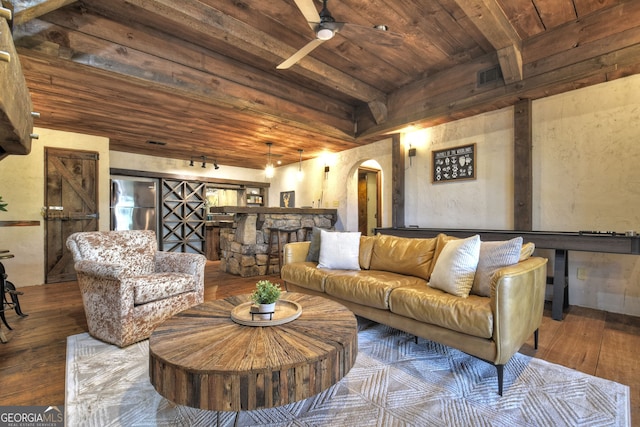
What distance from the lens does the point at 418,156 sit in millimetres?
4594

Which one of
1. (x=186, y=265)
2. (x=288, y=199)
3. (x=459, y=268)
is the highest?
(x=288, y=199)

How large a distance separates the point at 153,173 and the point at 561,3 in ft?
22.2

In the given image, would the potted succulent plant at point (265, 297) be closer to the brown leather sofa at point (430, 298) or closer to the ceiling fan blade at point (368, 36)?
the brown leather sofa at point (430, 298)

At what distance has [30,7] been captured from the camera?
1914 millimetres

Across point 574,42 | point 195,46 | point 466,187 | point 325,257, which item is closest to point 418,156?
point 466,187

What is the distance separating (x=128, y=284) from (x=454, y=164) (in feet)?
13.4

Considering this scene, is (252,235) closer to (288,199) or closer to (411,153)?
(288,199)

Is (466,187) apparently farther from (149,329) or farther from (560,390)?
(149,329)

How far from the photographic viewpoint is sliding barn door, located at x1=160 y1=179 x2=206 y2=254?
6492mm

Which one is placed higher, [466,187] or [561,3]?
[561,3]

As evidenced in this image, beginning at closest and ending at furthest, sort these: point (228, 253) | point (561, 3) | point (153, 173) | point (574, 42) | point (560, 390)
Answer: point (560, 390) → point (561, 3) → point (574, 42) → point (228, 253) → point (153, 173)

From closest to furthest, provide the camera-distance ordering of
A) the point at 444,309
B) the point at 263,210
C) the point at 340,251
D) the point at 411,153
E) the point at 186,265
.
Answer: the point at 444,309 → the point at 186,265 → the point at 340,251 → the point at 411,153 → the point at 263,210

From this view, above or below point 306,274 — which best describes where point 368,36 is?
above

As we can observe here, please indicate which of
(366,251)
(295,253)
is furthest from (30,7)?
(366,251)
